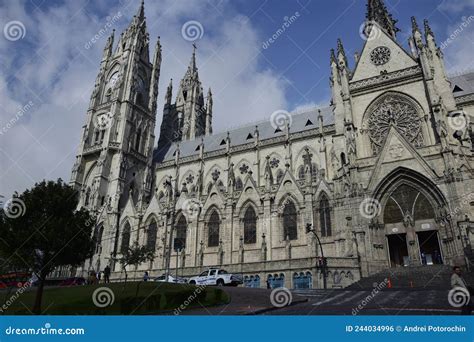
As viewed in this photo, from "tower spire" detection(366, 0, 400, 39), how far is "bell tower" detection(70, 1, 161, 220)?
32607mm

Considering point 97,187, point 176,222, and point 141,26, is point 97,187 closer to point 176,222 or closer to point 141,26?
point 176,222

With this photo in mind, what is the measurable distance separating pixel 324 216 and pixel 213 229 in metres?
12.0

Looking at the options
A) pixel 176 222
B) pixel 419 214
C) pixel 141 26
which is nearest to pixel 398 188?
pixel 419 214

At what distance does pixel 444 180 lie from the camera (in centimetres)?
2706

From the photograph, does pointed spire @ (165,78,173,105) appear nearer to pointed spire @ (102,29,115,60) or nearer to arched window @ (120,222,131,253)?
pointed spire @ (102,29,115,60)

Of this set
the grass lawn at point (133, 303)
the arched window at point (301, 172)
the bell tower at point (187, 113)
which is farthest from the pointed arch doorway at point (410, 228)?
the bell tower at point (187, 113)

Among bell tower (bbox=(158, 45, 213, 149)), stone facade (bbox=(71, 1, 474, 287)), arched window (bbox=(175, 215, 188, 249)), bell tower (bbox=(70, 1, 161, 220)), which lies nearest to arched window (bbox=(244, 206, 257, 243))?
stone facade (bbox=(71, 1, 474, 287))

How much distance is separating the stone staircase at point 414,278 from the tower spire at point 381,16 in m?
34.7

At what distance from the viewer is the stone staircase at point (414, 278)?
21.7 m

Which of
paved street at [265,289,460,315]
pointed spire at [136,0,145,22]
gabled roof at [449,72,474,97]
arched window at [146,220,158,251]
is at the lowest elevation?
paved street at [265,289,460,315]

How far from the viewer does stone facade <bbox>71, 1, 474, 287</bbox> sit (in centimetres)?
2780

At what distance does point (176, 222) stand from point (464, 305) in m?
33.9

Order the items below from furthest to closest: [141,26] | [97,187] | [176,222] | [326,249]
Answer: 1. [141,26]
2. [97,187]
3. [176,222]
4. [326,249]

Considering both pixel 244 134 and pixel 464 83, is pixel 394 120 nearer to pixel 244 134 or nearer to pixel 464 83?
pixel 464 83
